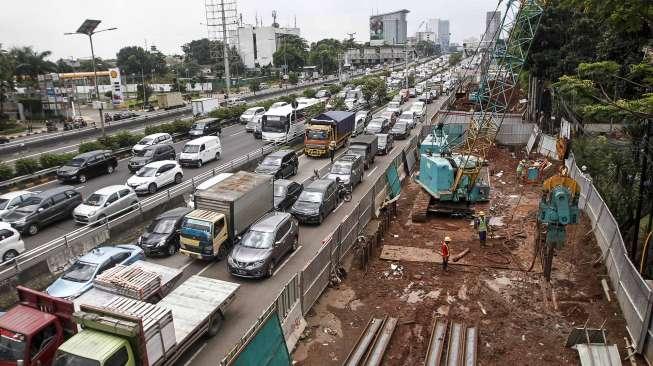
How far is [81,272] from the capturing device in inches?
552

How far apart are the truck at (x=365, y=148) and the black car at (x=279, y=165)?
3508 mm

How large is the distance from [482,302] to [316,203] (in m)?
8.52

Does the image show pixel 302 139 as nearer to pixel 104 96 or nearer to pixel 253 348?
pixel 253 348

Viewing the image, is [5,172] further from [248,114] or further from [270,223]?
[248,114]

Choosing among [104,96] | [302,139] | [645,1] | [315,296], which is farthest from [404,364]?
[104,96]

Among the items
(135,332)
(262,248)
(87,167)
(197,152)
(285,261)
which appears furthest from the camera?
(197,152)

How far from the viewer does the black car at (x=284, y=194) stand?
2086 centimetres

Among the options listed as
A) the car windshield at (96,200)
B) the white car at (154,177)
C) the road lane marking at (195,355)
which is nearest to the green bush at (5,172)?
the white car at (154,177)

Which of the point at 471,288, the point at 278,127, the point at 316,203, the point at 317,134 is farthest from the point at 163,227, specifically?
the point at 278,127

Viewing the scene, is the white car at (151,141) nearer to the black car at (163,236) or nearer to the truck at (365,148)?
the truck at (365,148)

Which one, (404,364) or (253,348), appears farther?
(404,364)

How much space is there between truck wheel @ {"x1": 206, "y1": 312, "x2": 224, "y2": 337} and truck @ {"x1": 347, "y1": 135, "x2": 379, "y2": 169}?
1688cm

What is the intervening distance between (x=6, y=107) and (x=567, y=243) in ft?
214

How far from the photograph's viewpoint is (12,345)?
9695mm
